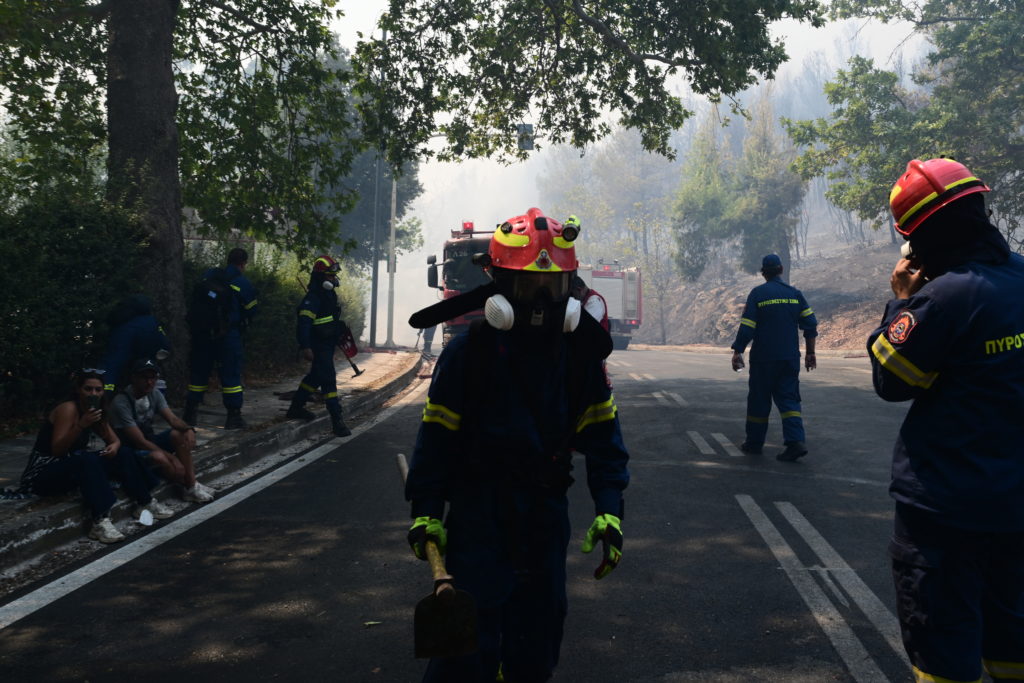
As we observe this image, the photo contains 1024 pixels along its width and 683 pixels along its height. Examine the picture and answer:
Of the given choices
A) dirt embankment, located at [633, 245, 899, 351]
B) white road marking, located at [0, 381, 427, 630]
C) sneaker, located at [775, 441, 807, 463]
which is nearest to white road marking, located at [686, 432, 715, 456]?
sneaker, located at [775, 441, 807, 463]

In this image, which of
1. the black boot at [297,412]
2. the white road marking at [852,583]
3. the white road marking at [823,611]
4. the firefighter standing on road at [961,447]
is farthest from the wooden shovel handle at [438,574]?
the black boot at [297,412]

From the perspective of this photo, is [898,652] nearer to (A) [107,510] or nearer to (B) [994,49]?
(A) [107,510]

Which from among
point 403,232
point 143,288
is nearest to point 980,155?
point 403,232

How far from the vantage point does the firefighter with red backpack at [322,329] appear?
32.8ft

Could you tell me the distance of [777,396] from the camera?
9.05 meters

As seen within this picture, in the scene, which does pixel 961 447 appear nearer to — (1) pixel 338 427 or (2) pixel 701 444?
(2) pixel 701 444

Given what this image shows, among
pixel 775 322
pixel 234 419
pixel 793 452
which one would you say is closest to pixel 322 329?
pixel 234 419

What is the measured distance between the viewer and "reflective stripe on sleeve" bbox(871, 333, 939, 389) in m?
2.62

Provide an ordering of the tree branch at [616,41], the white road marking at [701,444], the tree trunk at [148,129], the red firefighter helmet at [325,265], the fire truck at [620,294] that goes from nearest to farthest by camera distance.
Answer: the white road marking at [701,444] < the red firefighter helmet at [325,265] < the tree trunk at [148,129] < the tree branch at [616,41] < the fire truck at [620,294]

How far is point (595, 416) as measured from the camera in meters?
3.09

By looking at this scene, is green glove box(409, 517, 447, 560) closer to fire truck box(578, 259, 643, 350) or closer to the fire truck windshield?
the fire truck windshield

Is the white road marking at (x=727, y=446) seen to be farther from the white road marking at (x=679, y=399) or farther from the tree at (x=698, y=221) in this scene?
the tree at (x=698, y=221)

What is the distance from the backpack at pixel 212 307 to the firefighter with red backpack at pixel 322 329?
88 cm

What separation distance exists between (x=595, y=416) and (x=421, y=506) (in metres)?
0.67
